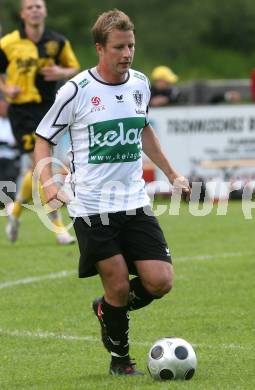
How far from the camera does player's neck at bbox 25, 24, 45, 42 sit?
11.6 meters

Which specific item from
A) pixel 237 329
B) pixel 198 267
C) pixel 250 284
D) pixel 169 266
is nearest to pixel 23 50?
pixel 198 267

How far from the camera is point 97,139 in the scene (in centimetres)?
635

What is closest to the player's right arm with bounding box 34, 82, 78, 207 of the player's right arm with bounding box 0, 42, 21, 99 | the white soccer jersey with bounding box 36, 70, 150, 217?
the white soccer jersey with bounding box 36, 70, 150, 217

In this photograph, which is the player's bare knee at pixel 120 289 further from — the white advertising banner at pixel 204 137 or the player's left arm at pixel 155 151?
the white advertising banner at pixel 204 137

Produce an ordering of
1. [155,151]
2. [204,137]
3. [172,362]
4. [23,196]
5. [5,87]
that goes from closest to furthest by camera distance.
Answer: [172,362] → [155,151] → [5,87] → [23,196] → [204,137]

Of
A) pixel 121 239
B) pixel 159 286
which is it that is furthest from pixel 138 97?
pixel 159 286

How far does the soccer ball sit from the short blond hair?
1.70 metres

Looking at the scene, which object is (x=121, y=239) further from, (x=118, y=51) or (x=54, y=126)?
(x=118, y=51)

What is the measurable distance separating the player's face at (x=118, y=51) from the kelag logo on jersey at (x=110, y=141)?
0.29 meters

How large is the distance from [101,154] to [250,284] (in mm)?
3546

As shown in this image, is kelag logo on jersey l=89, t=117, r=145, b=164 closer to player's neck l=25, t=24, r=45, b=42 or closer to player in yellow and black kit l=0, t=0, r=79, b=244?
player in yellow and black kit l=0, t=0, r=79, b=244

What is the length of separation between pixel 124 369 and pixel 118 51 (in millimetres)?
1752

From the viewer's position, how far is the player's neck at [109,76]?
639 centimetres

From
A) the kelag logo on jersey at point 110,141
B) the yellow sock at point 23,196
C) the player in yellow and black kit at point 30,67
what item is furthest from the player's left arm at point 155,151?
the yellow sock at point 23,196
